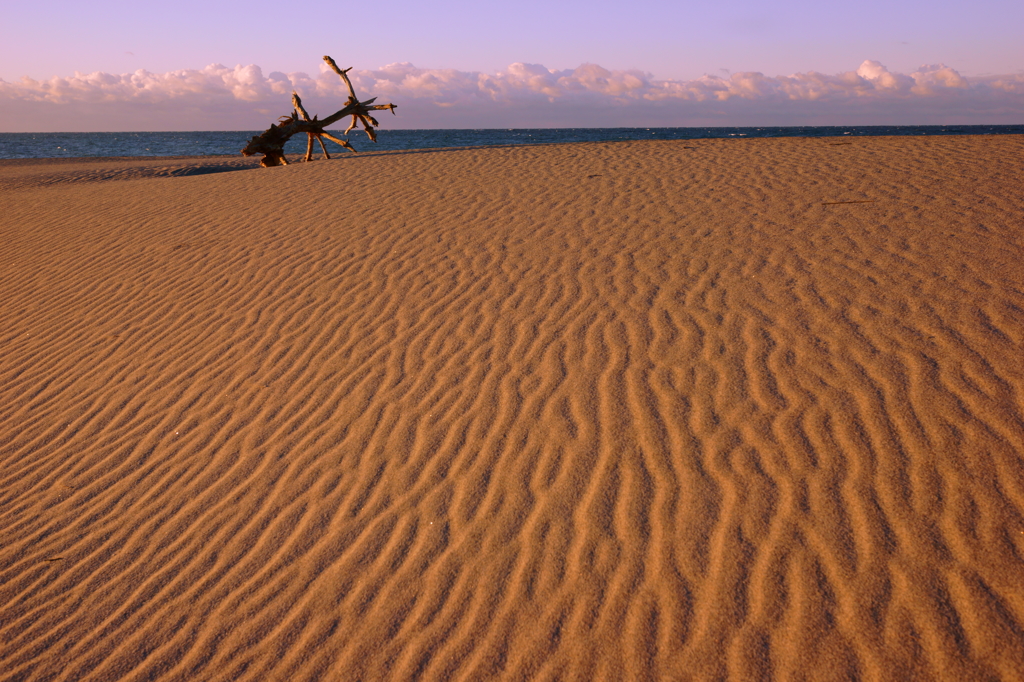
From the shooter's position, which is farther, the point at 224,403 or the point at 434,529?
the point at 224,403

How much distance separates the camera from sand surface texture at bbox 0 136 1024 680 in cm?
232

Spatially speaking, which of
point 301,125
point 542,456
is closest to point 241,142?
point 301,125

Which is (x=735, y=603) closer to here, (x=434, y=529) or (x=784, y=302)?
(x=434, y=529)

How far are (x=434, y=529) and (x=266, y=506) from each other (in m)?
0.95

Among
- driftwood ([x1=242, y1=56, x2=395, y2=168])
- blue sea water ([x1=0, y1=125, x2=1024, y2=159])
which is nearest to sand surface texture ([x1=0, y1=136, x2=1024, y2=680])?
driftwood ([x1=242, y1=56, x2=395, y2=168])

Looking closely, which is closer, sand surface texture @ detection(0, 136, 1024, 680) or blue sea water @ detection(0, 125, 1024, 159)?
sand surface texture @ detection(0, 136, 1024, 680)

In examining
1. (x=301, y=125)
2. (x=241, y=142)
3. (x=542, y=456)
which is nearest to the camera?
(x=542, y=456)

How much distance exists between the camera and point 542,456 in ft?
10.4

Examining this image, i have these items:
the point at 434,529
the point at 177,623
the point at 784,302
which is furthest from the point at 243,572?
the point at 784,302

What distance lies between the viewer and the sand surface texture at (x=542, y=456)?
2322 mm

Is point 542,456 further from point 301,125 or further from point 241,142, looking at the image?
point 241,142

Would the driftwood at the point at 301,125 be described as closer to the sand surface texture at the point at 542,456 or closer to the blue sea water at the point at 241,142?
the blue sea water at the point at 241,142

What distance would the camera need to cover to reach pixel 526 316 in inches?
180

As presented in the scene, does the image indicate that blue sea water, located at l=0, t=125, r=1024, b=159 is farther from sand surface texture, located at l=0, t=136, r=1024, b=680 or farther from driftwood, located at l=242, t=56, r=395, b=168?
sand surface texture, located at l=0, t=136, r=1024, b=680
